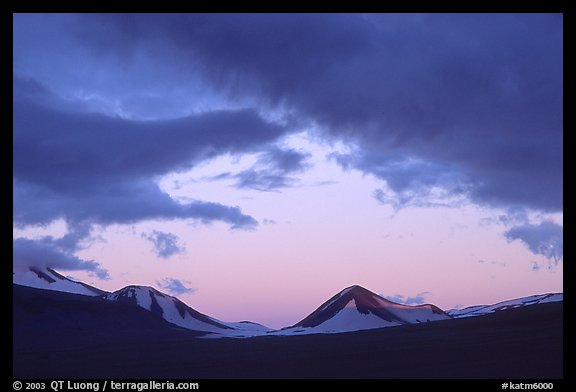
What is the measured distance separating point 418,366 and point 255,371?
7930 mm

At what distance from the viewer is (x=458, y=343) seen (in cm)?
4281
